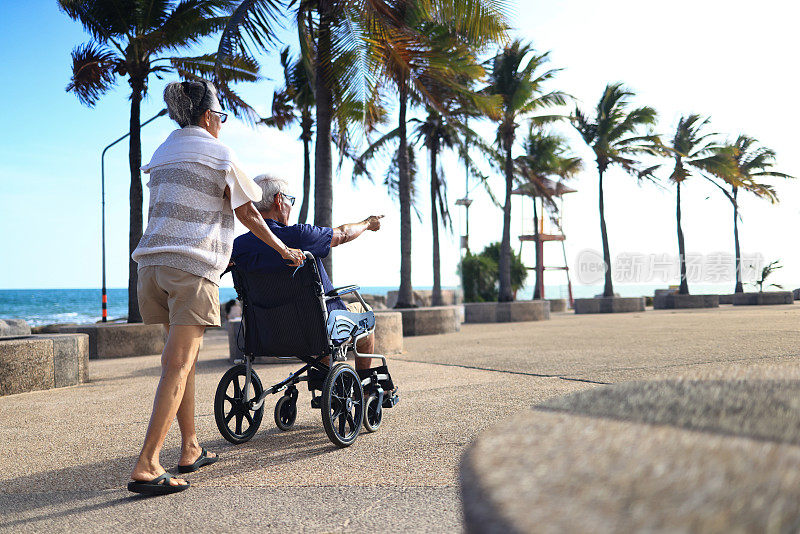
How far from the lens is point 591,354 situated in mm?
7410

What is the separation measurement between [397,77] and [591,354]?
5.89 metres

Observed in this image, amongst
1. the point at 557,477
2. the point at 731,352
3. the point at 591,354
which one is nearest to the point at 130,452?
the point at 557,477

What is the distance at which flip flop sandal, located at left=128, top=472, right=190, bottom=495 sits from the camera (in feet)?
8.45

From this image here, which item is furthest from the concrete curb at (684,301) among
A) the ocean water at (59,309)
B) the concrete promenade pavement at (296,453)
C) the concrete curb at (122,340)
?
the ocean water at (59,309)

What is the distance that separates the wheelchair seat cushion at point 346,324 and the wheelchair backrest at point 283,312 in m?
0.11

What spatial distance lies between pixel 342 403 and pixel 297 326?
1.63 ft

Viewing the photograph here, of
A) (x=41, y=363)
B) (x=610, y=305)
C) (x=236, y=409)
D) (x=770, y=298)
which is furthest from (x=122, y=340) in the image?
(x=770, y=298)

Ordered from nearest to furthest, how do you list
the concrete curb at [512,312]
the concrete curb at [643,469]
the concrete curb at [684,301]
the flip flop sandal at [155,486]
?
the concrete curb at [643,469] < the flip flop sandal at [155,486] < the concrete curb at [512,312] < the concrete curb at [684,301]

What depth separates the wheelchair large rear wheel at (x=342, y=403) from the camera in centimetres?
320

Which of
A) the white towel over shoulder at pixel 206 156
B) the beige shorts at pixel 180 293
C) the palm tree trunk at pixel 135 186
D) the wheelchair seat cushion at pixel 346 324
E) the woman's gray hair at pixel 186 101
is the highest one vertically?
the palm tree trunk at pixel 135 186

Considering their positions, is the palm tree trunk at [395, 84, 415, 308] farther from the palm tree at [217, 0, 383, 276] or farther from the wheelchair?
the wheelchair

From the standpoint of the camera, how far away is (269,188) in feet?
12.2

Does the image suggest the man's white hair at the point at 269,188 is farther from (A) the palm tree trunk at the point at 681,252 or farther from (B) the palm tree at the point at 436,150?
(A) the palm tree trunk at the point at 681,252

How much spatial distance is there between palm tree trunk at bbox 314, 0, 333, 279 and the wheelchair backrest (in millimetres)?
5725
